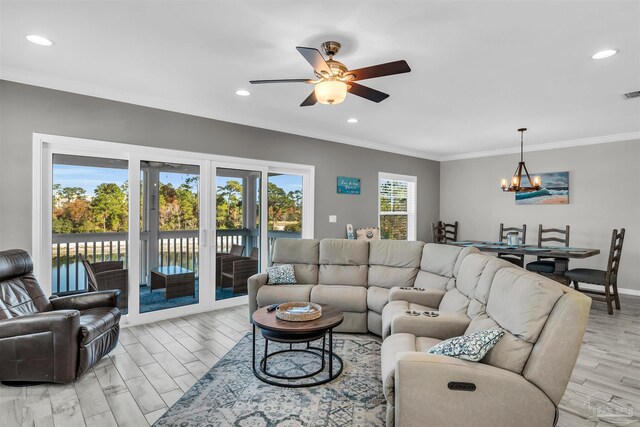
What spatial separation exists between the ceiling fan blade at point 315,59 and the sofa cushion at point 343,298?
2.26 metres

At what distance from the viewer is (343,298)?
3.70 meters

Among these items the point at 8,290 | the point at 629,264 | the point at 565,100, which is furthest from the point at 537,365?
the point at 629,264

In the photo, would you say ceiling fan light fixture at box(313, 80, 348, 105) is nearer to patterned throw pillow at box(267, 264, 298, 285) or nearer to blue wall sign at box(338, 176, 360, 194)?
patterned throw pillow at box(267, 264, 298, 285)

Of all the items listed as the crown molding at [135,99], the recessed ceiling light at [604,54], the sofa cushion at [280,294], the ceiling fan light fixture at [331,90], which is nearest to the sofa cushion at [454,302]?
the sofa cushion at [280,294]

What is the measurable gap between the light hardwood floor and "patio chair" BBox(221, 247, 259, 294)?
0.83 m

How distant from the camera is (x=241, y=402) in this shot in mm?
2393

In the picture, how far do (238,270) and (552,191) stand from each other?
568 centimetres

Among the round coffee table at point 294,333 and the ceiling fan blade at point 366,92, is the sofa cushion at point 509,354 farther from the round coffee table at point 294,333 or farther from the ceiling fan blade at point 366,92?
the ceiling fan blade at point 366,92

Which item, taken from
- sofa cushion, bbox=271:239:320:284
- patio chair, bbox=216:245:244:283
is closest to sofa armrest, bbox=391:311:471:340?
sofa cushion, bbox=271:239:320:284

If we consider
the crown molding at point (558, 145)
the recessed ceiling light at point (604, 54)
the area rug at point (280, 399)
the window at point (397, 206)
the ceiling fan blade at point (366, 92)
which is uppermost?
the recessed ceiling light at point (604, 54)

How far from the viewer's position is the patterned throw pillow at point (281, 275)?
158 inches

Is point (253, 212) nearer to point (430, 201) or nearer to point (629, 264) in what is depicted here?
point (430, 201)

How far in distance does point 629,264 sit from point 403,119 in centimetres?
438

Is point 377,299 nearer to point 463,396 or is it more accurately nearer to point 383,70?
point 463,396
